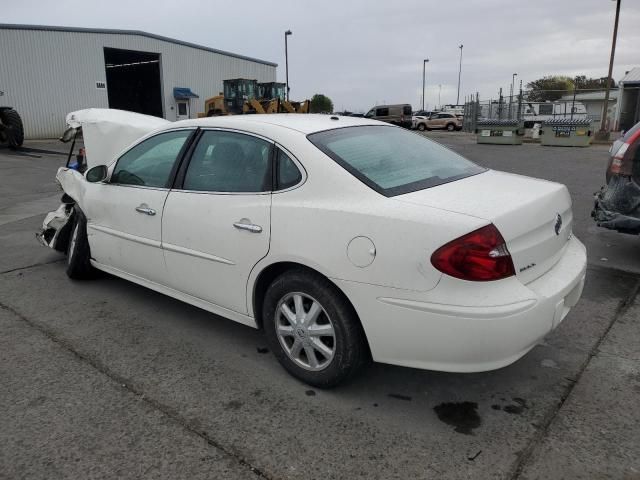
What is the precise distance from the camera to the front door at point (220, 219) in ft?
9.94

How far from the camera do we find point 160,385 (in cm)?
301

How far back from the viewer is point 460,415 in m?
2.71

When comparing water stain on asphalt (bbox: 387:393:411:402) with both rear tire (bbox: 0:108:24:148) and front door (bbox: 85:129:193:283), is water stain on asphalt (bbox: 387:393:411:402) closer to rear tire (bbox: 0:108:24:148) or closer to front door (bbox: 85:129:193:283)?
front door (bbox: 85:129:193:283)

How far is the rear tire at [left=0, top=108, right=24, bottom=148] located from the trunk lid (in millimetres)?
19299

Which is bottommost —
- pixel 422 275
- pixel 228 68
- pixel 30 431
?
pixel 30 431

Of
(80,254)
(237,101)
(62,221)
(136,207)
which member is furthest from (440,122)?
(136,207)

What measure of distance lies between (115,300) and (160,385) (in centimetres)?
156

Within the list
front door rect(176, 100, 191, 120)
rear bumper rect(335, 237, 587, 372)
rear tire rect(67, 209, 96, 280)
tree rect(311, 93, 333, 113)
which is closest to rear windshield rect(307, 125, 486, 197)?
rear bumper rect(335, 237, 587, 372)

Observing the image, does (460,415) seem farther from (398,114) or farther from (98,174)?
(398,114)

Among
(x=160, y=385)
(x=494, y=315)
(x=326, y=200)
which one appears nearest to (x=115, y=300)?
(x=160, y=385)

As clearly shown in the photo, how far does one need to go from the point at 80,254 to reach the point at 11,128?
16.7 meters

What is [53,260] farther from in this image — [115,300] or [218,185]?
[218,185]

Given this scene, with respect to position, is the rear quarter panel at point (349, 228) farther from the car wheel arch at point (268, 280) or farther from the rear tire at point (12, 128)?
the rear tire at point (12, 128)

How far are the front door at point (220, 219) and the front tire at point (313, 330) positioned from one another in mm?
247
